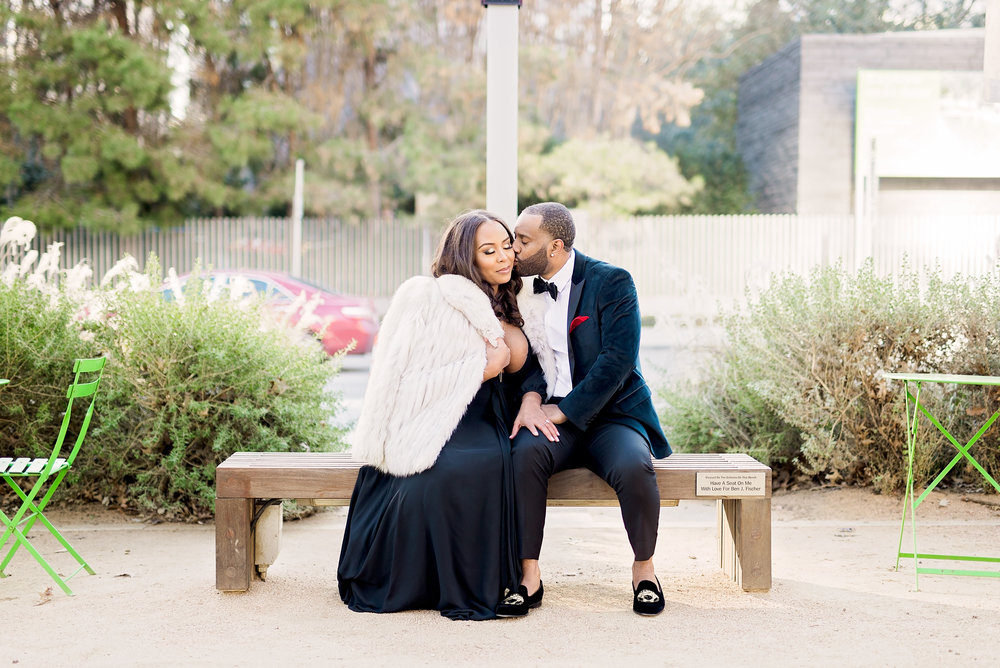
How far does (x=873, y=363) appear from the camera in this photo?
5574 mm

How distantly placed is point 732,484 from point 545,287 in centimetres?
105

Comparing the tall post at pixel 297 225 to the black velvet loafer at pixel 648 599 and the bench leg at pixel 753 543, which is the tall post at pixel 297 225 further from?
the black velvet loafer at pixel 648 599

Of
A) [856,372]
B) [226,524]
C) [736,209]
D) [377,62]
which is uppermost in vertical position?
[377,62]

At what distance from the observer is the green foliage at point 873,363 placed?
5.57m

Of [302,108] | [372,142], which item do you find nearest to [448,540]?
[302,108]

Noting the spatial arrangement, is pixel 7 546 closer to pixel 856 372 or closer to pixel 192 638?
pixel 192 638

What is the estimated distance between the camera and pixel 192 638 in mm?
3500

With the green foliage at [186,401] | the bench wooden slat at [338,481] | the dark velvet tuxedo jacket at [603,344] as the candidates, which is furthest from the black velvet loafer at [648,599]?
the green foliage at [186,401]

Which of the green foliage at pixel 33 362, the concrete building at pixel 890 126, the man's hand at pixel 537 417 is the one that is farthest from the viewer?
the concrete building at pixel 890 126

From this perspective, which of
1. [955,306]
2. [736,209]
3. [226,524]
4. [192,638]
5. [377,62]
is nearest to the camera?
[192,638]

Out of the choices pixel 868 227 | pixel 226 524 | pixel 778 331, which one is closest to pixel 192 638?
pixel 226 524

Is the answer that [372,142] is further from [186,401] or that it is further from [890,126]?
[186,401]

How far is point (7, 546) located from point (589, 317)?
289 centimetres

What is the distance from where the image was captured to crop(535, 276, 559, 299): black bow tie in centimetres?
→ 422
